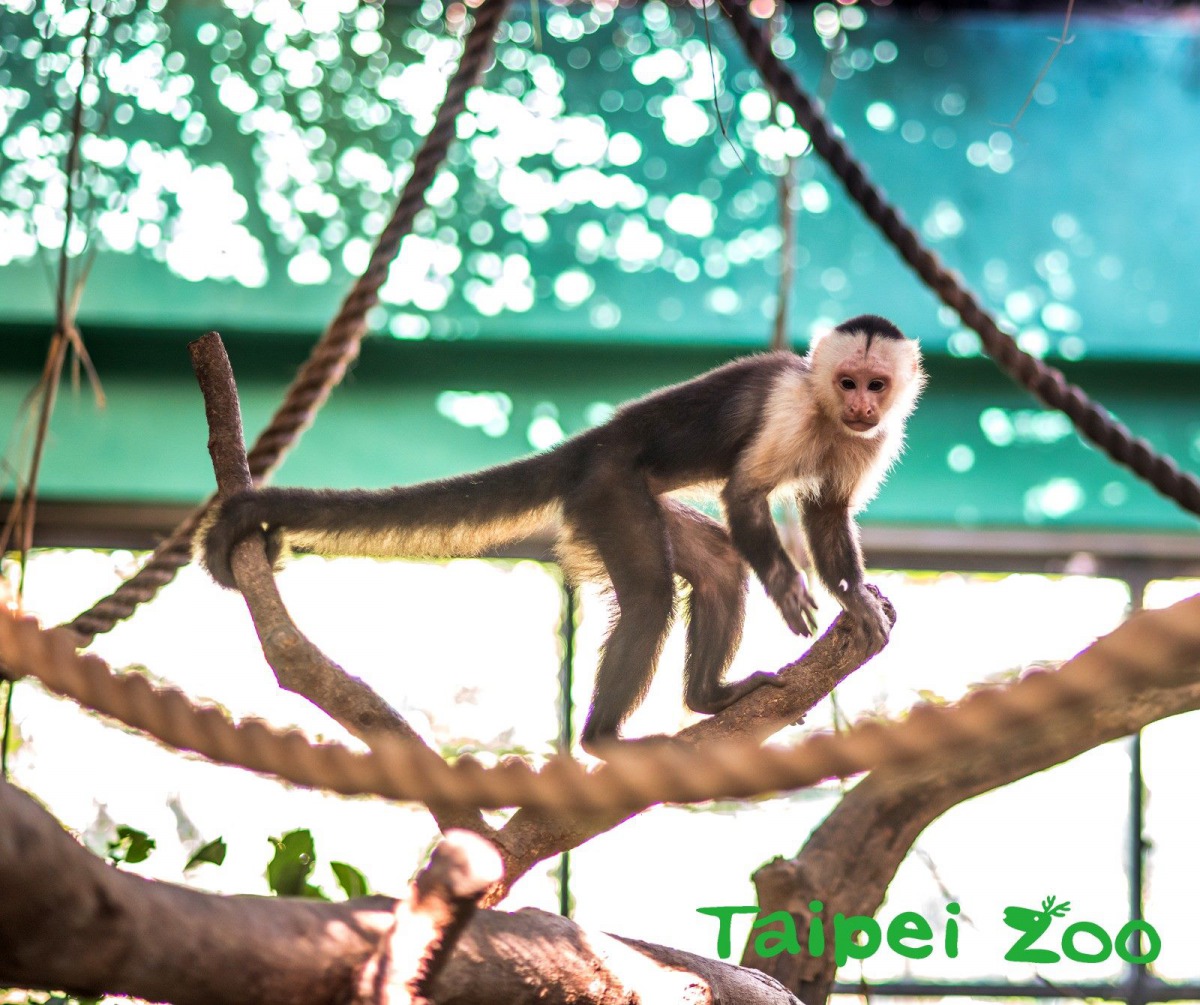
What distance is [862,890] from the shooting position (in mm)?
2953

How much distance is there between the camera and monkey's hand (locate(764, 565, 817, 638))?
9.15ft

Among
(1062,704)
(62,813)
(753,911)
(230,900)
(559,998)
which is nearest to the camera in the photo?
(1062,704)

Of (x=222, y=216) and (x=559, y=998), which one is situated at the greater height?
(x=222, y=216)

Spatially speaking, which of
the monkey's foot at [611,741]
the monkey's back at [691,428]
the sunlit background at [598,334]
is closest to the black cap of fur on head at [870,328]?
the monkey's back at [691,428]

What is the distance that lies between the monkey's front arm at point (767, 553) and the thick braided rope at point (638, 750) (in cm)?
154

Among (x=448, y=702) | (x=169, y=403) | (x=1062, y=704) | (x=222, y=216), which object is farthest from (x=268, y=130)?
(x=1062, y=704)

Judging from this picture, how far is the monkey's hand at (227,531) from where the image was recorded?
242 cm

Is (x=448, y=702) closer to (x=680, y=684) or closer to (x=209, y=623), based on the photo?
(x=209, y=623)

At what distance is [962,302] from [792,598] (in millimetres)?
910

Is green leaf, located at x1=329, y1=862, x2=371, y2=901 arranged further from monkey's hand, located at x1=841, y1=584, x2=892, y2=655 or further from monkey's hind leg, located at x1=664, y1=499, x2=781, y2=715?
monkey's hand, located at x1=841, y1=584, x2=892, y2=655

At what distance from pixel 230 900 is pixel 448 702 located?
408 cm

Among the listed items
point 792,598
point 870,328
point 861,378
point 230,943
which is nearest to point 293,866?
point 792,598

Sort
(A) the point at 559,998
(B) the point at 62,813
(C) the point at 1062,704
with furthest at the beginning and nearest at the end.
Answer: (B) the point at 62,813 → (A) the point at 559,998 → (C) the point at 1062,704

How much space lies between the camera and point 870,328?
128 inches
